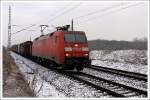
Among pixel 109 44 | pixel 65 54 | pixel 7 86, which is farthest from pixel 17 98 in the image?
pixel 109 44

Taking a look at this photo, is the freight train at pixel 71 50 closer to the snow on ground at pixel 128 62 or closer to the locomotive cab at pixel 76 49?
the locomotive cab at pixel 76 49

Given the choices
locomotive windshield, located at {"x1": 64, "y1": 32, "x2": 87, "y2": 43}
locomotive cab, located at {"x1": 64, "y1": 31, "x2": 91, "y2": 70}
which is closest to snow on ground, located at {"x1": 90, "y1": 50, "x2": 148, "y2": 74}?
locomotive cab, located at {"x1": 64, "y1": 31, "x2": 91, "y2": 70}

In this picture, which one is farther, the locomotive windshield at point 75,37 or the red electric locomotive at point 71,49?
the locomotive windshield at point 75,37

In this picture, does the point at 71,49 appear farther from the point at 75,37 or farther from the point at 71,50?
the point at 75,37

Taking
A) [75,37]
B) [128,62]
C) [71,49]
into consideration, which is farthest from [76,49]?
[128,62]

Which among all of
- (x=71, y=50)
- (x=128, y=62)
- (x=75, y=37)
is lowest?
(x=128, y=62)

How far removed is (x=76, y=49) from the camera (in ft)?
54.1

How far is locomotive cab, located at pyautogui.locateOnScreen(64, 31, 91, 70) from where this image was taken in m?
16.3

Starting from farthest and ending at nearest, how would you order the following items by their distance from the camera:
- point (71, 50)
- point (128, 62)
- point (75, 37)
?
point (128, 62) → point (75, 37) → point (71, 50)

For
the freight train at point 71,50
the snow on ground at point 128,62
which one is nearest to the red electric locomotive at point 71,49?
the freight train at point 71,50

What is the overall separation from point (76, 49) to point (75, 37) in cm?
78

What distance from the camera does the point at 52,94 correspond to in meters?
9.94

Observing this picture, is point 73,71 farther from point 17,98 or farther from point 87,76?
point 17,98

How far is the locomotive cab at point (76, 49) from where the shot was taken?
53.4 feet
